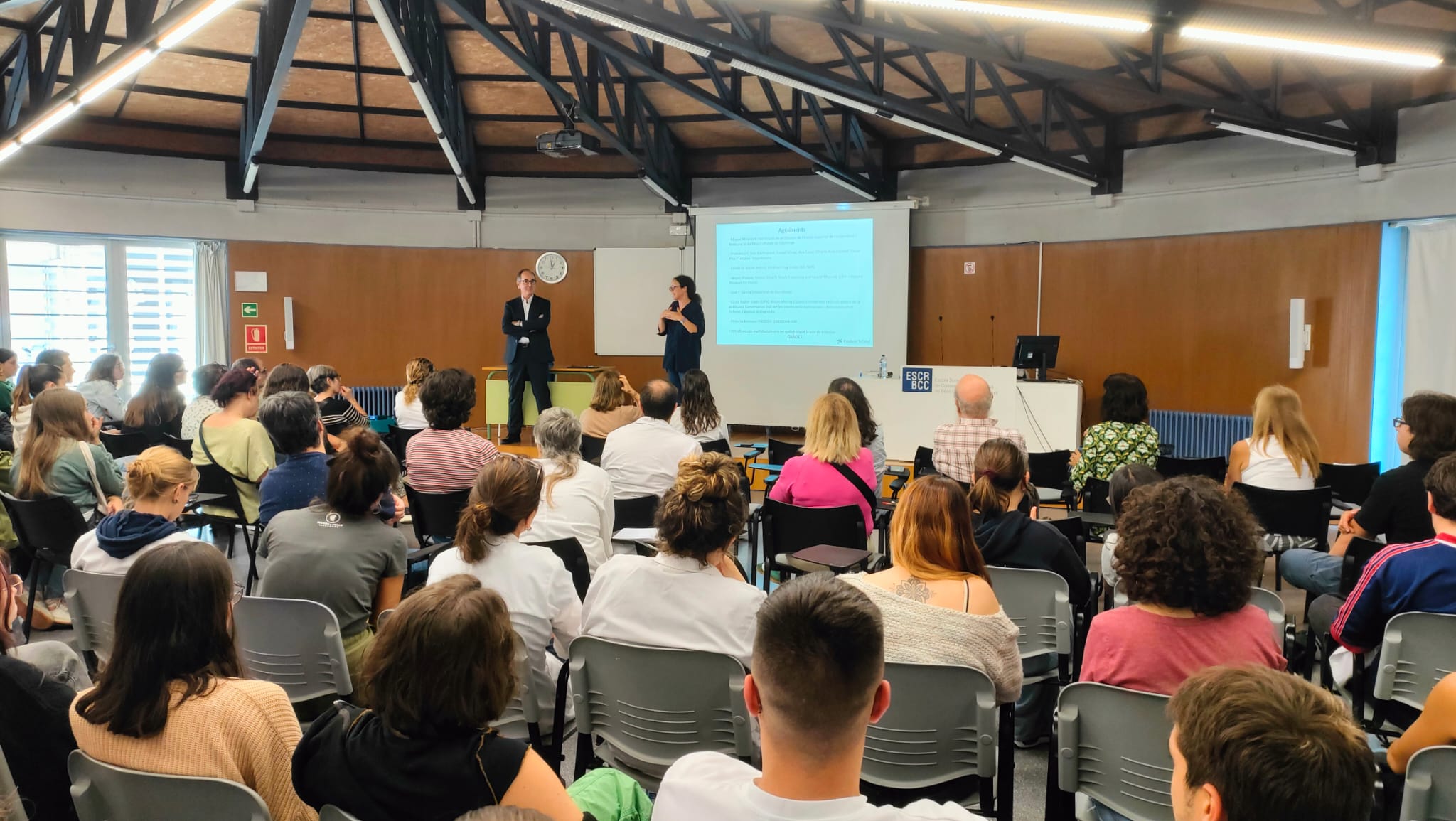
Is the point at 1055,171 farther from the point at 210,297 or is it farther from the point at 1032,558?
the point at 210,297

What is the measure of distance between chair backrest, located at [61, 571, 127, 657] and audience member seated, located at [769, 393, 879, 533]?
2.59 m

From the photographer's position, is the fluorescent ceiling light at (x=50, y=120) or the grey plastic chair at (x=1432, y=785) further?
the fluorescent ceiling light at (x=50, y=120)

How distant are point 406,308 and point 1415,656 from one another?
10966 millimetres

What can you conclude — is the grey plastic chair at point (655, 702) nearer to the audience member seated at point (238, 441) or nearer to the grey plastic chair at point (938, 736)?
the grey plastic chair at point (938, 736)

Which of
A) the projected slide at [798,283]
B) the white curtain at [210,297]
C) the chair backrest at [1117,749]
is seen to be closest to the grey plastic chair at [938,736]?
the chair backrest at [1117,749]

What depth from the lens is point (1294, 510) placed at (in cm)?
435

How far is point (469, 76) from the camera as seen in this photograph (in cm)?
1009

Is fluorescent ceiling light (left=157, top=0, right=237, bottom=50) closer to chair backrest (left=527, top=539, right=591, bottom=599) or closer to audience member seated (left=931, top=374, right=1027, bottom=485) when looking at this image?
chair backrest (left=527, top=539, right=591, bottom=599)

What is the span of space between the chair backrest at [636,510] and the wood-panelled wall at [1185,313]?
655 cm

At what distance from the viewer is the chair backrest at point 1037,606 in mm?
2975

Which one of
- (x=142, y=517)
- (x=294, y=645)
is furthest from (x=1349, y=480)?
(x=142, y=517)

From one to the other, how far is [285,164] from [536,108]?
10.2ft

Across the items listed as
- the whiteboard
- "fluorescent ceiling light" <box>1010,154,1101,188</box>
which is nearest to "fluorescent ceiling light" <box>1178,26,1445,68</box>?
"fluorescent ceiling light" <box>1010,154,1101,188</box>

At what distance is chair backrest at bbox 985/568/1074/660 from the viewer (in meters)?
2.97
